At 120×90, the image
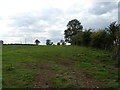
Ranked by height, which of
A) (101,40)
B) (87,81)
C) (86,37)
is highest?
(86,37)

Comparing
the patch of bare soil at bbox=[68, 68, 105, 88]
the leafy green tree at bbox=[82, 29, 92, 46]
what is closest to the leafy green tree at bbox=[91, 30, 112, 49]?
the leafy green tree at bbox=[82, 29, 92, 46]

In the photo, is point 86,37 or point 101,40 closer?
point 101,40

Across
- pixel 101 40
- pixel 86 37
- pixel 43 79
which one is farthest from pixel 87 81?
pixel 86 37

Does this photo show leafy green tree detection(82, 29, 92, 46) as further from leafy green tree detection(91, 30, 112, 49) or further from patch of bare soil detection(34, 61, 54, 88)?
patch of bare soil detection(34, 61, 54, 88)

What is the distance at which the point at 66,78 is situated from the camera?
682 cm

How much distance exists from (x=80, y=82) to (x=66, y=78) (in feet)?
1.94

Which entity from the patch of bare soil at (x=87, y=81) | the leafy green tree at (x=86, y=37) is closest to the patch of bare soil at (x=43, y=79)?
the patch of bare soil at (x=87, y=81)

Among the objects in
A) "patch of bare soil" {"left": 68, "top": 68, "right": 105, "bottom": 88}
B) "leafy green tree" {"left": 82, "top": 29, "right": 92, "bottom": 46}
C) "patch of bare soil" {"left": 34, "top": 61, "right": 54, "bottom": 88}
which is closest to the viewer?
"patch of bare soil" {"left": 34, "top": 61, "right": 54, "bottom": 88}

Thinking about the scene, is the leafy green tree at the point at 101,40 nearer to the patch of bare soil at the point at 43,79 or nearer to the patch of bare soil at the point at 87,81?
the patch of bare soil at the point at 87,81

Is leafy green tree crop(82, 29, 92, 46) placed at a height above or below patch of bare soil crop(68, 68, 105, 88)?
above

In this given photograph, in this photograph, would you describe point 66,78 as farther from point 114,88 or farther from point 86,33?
point 86,33

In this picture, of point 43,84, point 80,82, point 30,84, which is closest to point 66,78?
point 80,82

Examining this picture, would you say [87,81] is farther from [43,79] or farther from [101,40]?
[101,40]

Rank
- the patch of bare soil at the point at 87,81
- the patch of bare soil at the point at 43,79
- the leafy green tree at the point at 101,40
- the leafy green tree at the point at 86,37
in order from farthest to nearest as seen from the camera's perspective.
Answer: the leafy green tree at the point at 86,37
the leafy green tree at the point at 101,40
the patch of bare soil at the point at 87,81
the patch of bare soil at the point at 43,79
